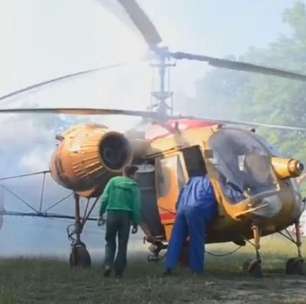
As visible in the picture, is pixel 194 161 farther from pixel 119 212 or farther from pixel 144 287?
pixel 144 287

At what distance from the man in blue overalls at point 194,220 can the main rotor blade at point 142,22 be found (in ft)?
7.53

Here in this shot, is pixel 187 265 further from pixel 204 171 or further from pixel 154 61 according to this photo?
pixel 154 61

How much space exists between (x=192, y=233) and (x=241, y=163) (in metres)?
1.29

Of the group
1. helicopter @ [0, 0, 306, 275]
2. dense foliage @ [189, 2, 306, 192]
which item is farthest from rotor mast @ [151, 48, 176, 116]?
dense foliage @ [189, 2, 306, 192]

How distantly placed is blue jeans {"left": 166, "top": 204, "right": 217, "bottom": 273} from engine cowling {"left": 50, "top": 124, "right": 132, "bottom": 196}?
193 centimetres

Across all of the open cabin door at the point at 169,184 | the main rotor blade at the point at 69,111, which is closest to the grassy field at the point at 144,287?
the open cabin door at the point at 169,184

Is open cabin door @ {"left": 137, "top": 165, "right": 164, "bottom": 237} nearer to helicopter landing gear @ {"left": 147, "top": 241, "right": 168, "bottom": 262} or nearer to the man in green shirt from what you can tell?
helicopter landing gear @ {"left": 147, "top": 241, "right": 168, "bottom": 262}

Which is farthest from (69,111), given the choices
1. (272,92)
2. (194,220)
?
(272,92)

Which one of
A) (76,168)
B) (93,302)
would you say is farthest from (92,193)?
(93,302)

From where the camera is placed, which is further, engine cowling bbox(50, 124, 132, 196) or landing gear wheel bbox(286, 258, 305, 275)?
engine cowling bbox(50, 124, 132, 196)

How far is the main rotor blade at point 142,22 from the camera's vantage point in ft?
30.8

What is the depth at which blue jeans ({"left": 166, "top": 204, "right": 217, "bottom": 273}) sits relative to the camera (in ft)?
32.9

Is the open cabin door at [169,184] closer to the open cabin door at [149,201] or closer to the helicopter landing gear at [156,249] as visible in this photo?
the open cabin door at [149,201]

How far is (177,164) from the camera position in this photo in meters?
11.4
